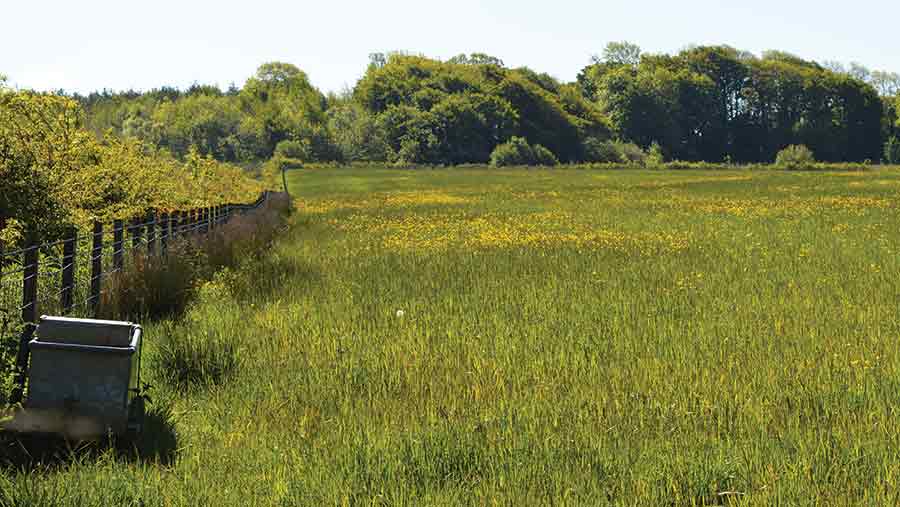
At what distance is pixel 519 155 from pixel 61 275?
492 feet

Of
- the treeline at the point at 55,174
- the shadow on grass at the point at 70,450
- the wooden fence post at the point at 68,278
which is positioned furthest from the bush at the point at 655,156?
the shadow on grass at the point at 70,450

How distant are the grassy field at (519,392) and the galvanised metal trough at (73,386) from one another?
0.74 ft

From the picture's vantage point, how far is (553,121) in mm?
186750

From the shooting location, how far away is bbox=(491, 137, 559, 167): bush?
158 m

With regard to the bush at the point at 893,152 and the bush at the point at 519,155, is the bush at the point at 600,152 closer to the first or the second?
the bush at the point at 519,155

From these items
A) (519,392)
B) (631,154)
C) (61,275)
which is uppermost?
(631,154)

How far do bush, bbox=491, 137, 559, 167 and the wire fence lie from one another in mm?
138597

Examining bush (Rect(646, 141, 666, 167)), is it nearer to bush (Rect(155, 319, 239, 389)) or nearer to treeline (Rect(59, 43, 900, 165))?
treeline (Rect(59, 43, 900, 165))

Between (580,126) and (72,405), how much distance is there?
604 ft

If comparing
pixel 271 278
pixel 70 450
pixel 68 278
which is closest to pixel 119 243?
pixel 68 278

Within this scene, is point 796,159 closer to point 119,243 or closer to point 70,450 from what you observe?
point 119,243

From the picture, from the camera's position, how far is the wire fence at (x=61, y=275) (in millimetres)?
7877

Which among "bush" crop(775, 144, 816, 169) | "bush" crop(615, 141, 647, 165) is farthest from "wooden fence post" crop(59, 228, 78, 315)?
"bush" crop(615, 141, 647, 165)

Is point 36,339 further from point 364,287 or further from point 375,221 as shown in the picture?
point 375,221
